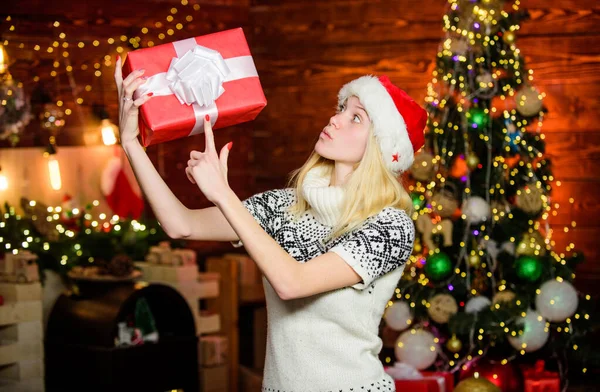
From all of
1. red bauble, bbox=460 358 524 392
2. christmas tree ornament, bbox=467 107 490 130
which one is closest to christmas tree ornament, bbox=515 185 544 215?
christmas tree ornament, bbox=467 107 490 130

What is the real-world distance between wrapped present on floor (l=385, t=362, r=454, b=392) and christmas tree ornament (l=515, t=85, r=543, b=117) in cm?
119

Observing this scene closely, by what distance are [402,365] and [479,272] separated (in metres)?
0.56

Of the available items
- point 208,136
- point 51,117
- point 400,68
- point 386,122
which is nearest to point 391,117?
point 386,122

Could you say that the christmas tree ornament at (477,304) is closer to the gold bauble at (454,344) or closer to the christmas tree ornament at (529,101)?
the gold bauble at (454,344)

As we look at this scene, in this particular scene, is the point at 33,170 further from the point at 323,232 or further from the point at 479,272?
the point at 323,232

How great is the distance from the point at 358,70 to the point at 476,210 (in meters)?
1.41

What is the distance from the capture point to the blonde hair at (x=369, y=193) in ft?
6.68

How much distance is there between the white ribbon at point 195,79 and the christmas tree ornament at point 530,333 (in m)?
2.36

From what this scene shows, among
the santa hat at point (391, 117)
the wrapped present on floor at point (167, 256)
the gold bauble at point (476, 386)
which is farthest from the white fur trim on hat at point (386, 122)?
the wrapped present on floor at point (167, 256)

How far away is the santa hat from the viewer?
2.12 m

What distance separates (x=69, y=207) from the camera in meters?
4.34

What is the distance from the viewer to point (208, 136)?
6.20 ft

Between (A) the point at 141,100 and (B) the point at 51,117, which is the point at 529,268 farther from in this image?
(A) the point at 141,100

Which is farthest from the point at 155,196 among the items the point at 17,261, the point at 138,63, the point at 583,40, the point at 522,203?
the point at 583,40
